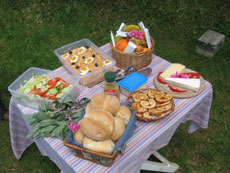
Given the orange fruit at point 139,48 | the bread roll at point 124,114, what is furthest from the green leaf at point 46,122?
the orange fruit at point 139,48

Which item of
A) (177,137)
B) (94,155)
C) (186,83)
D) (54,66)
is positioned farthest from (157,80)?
(54,66)

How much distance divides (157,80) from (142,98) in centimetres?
41

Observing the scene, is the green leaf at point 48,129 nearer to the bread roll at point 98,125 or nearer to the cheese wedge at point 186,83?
the bread roll at point 98,125

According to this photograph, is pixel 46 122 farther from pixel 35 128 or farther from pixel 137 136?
pixel 137 136

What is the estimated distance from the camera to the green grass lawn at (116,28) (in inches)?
109

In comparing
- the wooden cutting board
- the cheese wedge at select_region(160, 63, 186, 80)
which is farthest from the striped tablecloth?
the cheese wedge at select_region(160, 63, 186, 80)

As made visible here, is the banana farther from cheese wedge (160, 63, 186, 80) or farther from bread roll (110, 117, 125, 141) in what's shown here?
bread roll (110, 117, 125, 141)

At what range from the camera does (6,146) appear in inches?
113

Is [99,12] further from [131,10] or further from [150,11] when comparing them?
[150,11]

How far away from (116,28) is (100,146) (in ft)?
13.2

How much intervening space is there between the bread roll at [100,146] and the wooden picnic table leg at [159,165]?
0.91m

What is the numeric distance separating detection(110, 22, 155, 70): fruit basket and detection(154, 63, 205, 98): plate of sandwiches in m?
0.24

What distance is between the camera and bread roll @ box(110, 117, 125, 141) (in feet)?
4.09

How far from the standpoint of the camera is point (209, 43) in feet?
12.9
